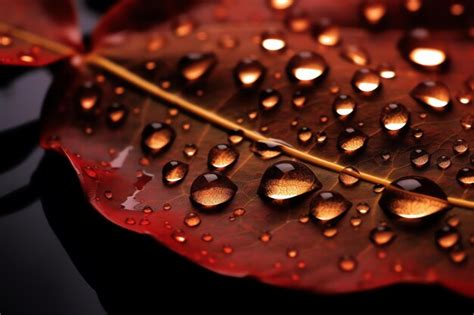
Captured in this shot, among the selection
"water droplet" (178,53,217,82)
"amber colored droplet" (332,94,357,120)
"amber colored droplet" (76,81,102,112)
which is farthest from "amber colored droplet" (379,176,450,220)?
"amber colored droplet" (76,81,102,112)

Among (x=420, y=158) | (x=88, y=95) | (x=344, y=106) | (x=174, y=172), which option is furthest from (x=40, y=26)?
(x=420, y=158)

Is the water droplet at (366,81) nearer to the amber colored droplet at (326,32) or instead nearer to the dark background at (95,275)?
the amber colored droplet at (326,32)

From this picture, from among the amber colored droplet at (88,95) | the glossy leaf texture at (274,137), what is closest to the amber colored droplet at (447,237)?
the glossy leaf texture at (274,137)

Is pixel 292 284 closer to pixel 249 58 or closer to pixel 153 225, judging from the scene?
pixel 153 225

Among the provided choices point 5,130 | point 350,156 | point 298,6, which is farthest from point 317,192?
point 5,130

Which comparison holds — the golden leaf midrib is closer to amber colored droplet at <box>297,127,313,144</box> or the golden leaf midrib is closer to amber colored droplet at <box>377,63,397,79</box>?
amber colored droplet at <box>297,127,313,144</box>
